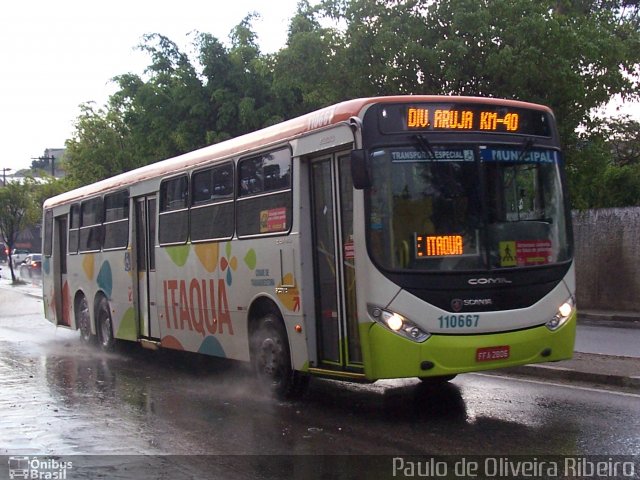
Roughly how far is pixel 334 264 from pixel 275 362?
1.73 m

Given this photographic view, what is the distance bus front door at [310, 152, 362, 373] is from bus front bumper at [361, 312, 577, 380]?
41 centimetres

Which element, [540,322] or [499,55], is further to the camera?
[499,55]

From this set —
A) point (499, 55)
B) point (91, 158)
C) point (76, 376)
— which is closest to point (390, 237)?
point (76, 376)

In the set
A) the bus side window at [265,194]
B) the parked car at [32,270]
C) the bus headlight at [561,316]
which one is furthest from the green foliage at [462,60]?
the parked car at [32,270]

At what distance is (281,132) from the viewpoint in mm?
9227

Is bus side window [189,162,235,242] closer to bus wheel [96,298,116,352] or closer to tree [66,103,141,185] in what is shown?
bus wheel [96,298,116,352]

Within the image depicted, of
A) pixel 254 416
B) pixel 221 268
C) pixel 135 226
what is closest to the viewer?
pixel 254 416

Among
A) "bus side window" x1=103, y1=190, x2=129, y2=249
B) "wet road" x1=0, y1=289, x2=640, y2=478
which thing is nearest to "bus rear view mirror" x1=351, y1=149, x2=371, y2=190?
"wet road" x1=0, y1=289, x2=640, y2=478

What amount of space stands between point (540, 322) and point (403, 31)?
12.7 meters

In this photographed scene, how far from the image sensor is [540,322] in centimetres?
793

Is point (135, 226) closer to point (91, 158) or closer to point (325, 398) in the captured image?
point (325, 398)

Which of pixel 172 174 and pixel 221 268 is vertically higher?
pixel 172 174

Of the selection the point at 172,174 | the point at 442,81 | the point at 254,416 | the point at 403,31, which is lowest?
the point at 254,416

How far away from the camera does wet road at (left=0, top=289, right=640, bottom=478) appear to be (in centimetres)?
693
